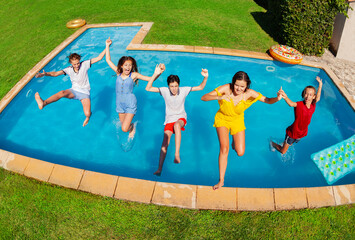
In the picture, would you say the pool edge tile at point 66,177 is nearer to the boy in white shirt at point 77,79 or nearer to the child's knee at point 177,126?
the boy in white shirt at point 77,79

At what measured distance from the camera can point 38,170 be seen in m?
5.87

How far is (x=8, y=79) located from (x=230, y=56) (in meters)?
9.05

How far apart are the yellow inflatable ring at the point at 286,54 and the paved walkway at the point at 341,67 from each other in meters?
0.84

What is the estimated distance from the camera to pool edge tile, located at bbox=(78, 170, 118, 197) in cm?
544

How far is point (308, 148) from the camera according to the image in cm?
768

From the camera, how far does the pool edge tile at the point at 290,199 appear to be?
5160mm

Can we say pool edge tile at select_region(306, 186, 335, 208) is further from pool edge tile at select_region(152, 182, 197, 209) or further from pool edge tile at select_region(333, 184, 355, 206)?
pool edge tile at select_region(152, 182, 197, 209)

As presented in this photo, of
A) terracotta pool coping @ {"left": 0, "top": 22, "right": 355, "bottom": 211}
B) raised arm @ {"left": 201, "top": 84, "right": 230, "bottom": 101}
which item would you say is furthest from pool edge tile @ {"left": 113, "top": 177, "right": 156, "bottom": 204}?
raised arm @ {"left": 201, "top": 84, "right": 230, "bottom": 101}

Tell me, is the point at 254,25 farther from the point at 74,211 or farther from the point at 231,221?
the point at 74,211

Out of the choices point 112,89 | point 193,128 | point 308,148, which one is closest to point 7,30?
point 112,89

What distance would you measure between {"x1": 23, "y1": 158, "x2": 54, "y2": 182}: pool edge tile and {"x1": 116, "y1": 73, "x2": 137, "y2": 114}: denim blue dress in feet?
7.79

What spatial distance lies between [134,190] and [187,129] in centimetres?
352

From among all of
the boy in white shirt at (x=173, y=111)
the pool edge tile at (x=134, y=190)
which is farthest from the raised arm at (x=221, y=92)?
the pool edge tile at (x=134, y=190)

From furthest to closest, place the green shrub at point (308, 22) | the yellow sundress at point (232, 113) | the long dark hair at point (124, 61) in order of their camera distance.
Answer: the green shrub at point (308, 22) → the long dark hair at point (124, 61) → the yellow sundress at point (232, 113)
